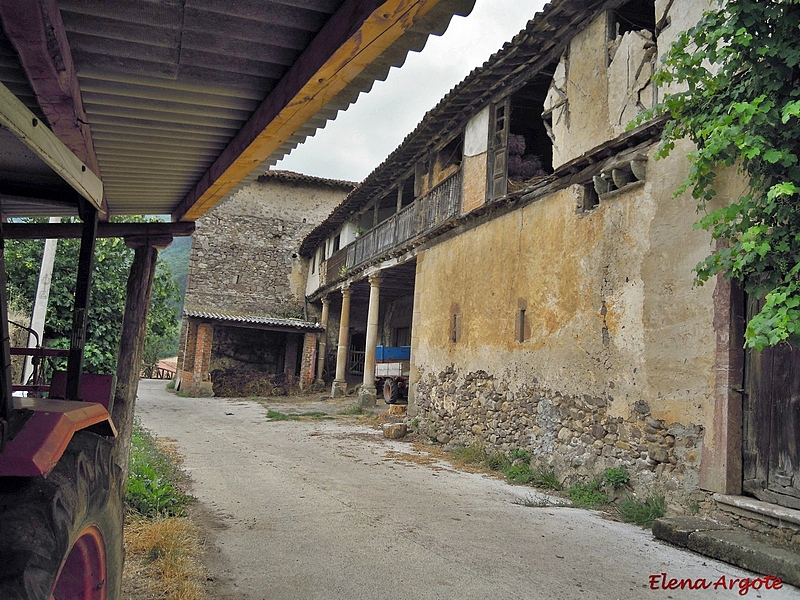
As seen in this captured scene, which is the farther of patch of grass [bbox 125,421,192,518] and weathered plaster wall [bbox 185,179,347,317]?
weathered plaster wall [bbox 185,179,347,317]

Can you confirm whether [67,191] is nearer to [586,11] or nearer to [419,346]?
[586,11]

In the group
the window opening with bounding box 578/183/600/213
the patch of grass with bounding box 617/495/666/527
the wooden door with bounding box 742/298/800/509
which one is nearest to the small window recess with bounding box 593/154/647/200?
the window opening with bounding box 578/183/600/213

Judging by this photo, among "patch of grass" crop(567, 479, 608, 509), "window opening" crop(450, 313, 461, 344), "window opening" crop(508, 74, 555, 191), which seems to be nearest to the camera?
"patch of grass" crop(567, 479, 608, 509)

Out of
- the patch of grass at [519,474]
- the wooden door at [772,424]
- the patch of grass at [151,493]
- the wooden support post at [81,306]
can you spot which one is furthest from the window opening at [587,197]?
the wooden support post at [81,306]

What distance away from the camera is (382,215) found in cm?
1816

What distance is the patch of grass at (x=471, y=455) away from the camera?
28.7 feet

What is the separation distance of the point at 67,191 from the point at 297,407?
44.5 feet

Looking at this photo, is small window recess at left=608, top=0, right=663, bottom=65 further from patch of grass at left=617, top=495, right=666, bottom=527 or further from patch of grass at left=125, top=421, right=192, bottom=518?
patch of grass at left=125, top=421, right=192, bottom=518

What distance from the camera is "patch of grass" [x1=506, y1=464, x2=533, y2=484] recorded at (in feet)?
24.4

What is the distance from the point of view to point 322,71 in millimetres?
2180

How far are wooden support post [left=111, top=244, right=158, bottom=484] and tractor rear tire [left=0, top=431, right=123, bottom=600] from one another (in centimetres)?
225

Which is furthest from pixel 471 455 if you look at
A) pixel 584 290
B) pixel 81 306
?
pixel 81 306

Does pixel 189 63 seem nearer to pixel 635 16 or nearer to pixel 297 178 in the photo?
pixel 635 16

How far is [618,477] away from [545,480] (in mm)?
1289
